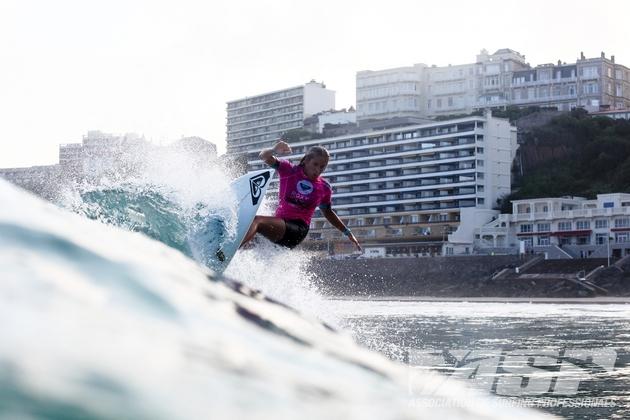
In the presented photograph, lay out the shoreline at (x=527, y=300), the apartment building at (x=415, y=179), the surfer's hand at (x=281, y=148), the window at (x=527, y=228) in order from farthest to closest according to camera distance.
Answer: the apartment building at (x=415, y=179) → the window at (x=527, y=228) → the shoreline at (x=527, y=300) → the surfer's hand at (x=281, y=148)

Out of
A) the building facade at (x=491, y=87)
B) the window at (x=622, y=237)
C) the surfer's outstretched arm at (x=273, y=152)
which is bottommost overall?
the surfer's outstretched arm at (x=273, y=152)

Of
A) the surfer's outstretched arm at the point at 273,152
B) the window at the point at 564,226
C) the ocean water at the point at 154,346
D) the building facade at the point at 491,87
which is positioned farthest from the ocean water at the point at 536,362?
the building facade at the point at 491,87

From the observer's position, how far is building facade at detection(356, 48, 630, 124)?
12600 centimetres

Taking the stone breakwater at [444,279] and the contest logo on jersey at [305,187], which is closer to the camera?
the contest logo on jersey at [305,187]

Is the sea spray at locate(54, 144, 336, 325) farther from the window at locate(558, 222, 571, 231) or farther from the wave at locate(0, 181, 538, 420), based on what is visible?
the window at locate(558, 222, 571, 231)

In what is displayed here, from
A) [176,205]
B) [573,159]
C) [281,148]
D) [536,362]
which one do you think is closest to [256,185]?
[281,148]

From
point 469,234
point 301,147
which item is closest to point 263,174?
point 469,234

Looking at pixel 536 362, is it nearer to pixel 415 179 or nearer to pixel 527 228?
pixel 527 228

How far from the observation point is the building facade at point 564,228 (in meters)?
82.8

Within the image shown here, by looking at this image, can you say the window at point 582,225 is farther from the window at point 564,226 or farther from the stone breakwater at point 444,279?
the stone breakwater at point 444,279

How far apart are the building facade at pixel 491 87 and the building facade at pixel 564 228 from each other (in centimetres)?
3507

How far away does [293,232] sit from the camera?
898 cm

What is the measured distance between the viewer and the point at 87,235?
3.62 feet

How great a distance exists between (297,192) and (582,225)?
265 ft
